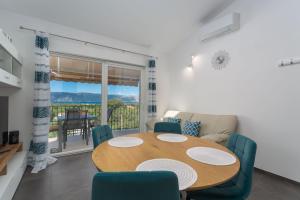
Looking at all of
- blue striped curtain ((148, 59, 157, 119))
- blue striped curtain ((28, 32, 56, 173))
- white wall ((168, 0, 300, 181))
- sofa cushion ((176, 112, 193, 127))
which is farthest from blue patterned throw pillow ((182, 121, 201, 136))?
blue striped curtain ((28, 32, 56, 173))

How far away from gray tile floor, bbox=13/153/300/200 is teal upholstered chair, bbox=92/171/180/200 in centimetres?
149

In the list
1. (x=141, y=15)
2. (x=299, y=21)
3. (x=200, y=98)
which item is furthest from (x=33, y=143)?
(x=299, y=21)

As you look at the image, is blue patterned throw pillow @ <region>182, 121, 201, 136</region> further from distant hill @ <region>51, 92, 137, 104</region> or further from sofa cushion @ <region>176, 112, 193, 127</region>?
distant hill @ <region>51, 92, 137, 104</region>

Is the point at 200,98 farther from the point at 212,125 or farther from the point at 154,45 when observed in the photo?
the point at 154,45

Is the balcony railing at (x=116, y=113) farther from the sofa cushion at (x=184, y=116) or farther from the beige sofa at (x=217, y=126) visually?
the beige sofa at (x=217, y=126)

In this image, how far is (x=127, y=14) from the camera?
3.10m

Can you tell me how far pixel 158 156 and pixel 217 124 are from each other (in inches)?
80.8

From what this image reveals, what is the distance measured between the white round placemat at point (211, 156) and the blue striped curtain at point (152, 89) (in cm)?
261

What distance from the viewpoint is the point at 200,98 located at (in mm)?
3686

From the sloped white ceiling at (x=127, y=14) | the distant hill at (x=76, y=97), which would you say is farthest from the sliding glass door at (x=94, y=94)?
the sloped white ceiling at (x=127, y=14)

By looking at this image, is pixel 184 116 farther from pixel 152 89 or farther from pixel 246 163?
pixel 246 163

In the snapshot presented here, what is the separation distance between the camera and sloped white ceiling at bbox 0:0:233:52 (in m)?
2.69

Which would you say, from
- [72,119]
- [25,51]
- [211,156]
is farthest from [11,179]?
[211,156]

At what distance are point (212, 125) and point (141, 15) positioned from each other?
8.22ft
